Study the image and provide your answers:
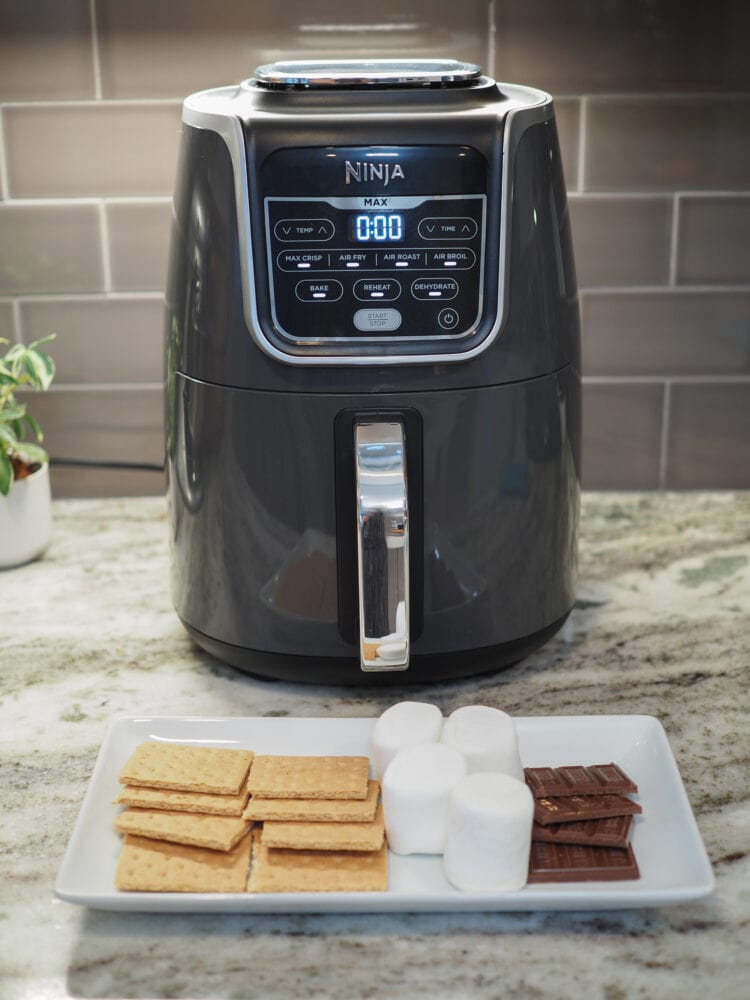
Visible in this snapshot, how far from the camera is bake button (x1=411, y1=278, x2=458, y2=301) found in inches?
26.3

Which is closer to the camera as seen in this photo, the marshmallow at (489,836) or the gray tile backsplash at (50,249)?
the marshmallow at (489,836)

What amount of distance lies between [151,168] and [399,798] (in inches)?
24.3

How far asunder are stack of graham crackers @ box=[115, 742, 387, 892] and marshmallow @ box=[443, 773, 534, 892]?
39mm

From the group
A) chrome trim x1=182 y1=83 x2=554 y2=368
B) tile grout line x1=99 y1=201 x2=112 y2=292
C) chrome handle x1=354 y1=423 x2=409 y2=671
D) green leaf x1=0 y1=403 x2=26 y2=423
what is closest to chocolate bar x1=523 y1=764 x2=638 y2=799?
chrome handle x1=354 y1=423 x2=409 y2=671

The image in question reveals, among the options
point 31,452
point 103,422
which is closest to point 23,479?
point 31,452

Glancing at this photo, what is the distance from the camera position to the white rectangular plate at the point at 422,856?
0.56m

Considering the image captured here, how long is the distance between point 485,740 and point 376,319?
0.24 m

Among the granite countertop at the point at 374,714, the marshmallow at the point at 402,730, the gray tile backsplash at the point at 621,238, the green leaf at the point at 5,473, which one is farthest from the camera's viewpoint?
the gray tile backsplash at the point at 621,238

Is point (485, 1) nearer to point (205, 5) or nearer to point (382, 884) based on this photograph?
point (205, 5)

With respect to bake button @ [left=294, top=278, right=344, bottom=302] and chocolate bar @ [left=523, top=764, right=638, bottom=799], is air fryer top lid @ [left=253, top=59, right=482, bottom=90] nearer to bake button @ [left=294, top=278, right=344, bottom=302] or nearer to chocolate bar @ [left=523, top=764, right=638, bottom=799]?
bake button @ [left=294, top=278, right=344, bottom=302]

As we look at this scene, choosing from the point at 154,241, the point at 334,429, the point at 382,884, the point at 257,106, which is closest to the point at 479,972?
the point at 382,884

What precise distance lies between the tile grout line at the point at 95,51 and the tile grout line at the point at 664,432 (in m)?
0.55

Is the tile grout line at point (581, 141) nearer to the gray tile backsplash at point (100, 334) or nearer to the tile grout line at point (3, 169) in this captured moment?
the gray tile backsplash at point (100, 334)

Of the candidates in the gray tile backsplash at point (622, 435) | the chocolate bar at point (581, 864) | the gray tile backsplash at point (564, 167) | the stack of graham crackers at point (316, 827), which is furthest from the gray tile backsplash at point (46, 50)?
the chocolate bar at point (581, 864)
